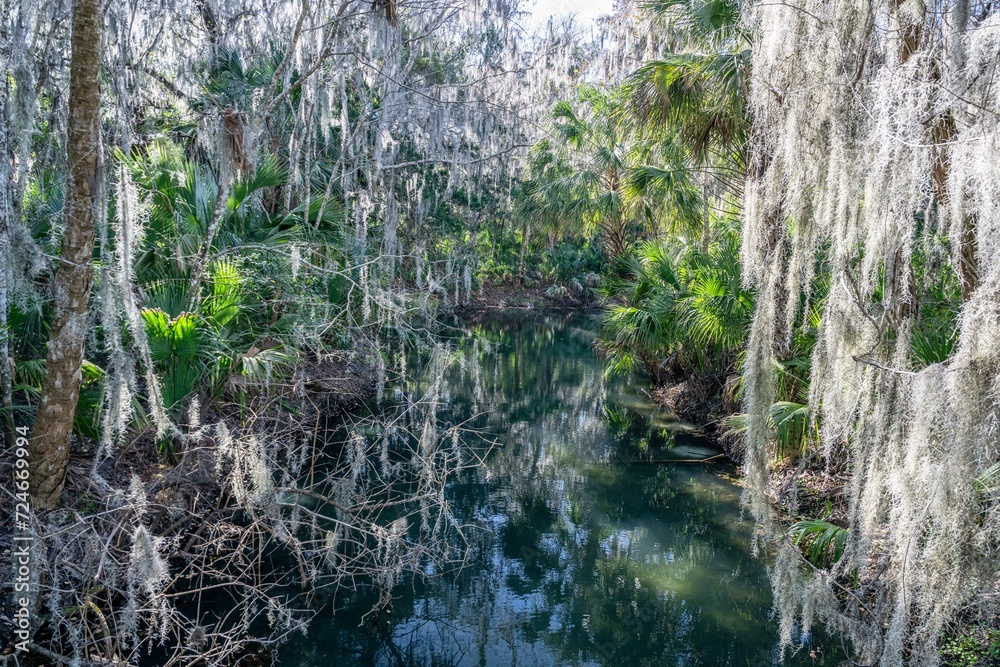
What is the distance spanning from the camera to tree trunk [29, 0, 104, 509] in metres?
3.13

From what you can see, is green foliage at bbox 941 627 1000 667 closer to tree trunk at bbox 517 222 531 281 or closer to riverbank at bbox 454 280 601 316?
riverbank at bbox 454 280 601 316

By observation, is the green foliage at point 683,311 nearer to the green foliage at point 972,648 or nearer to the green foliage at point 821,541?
the green foliage at point 821,541

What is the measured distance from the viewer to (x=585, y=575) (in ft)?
16.6

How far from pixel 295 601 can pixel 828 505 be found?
3.81m

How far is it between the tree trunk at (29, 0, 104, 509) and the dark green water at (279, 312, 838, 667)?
1683 millimetres

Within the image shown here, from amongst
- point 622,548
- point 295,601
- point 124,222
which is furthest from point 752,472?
point 124,222

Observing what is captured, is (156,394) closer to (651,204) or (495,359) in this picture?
(651,204)

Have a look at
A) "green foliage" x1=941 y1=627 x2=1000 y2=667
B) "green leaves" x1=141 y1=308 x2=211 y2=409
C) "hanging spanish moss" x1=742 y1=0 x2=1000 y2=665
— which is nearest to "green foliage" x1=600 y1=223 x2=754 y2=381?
"hanging spanish moss" x1=742 y1=0 x2=1000 y2=665

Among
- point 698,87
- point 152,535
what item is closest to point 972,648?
point 152,535

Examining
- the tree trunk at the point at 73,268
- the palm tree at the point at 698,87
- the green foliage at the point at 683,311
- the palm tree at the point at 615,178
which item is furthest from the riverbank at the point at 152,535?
the palm tree at the point at 615,178

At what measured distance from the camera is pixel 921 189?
9.73ft

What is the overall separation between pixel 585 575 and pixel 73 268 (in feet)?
12.9

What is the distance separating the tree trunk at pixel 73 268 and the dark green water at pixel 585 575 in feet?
5.52

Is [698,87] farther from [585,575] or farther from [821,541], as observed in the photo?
[585,575]
